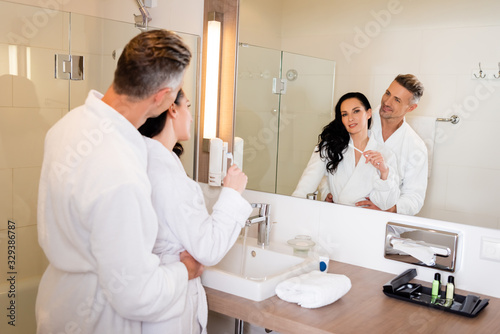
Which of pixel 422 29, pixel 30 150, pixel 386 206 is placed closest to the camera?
pixel 422 29

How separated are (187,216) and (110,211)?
30 centimetres

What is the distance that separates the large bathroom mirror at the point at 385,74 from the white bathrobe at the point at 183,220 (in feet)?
1.93

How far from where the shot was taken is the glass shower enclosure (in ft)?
6.28

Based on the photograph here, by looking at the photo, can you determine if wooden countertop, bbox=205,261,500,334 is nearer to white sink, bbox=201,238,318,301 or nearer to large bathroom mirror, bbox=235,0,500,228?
white sink, bbox=201,238,318,301

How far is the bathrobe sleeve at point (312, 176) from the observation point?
1.95 m

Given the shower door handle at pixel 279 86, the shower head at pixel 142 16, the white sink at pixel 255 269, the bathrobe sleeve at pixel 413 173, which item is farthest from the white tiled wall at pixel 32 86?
the bathrobe sleeve at pixel 413 173

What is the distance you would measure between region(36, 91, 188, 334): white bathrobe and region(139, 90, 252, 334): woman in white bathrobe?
8 centimetres

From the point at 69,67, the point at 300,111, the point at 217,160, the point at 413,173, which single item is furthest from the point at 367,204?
the point at 69,67

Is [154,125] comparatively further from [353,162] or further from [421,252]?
[421,252]

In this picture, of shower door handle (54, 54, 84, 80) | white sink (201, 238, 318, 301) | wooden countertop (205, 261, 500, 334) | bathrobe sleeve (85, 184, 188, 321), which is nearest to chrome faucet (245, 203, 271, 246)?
white sink (201, 238, 318, 301)

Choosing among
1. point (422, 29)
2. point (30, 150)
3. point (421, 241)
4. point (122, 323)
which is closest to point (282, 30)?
point (422, 29)

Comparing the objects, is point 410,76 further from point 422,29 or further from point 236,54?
point 236,54

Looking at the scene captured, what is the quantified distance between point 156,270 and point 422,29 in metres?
1.13

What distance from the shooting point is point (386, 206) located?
5.94ft
